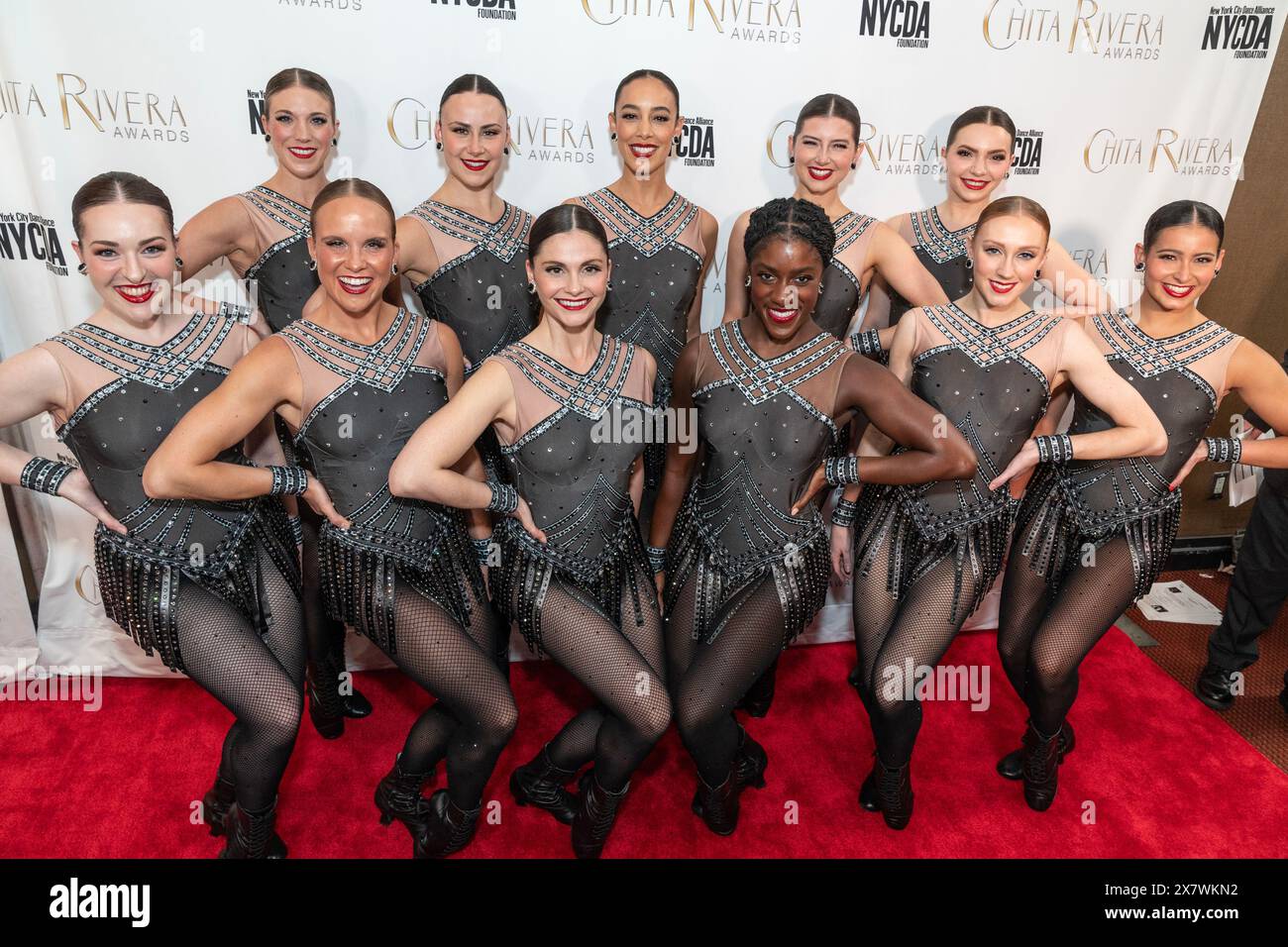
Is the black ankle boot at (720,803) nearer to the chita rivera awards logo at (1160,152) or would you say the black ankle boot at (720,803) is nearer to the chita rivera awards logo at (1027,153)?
the chita rivera awards logo at (1027,153)

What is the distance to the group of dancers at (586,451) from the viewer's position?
2.47 metres

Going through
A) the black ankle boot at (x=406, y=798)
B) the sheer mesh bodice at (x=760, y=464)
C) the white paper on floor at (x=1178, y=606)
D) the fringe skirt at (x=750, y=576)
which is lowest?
the white paper on floor at (x=1178, y=606)

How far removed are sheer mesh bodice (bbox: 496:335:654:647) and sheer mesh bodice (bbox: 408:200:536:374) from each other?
0.57 meters

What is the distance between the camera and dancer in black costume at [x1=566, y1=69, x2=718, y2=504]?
3.10 metres

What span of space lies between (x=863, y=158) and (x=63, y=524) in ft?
11.9

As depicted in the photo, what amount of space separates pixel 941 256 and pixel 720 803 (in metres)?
2.18

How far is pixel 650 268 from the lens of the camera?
3.18 meters

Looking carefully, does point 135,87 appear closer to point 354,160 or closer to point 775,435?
point 354,160

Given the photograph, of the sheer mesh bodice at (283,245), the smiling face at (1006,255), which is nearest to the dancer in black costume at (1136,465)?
the smiling face at (1006,255)

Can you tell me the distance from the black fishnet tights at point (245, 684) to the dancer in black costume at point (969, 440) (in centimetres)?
179

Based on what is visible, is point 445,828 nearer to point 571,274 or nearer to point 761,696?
point 761,696

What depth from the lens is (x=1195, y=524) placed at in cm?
481

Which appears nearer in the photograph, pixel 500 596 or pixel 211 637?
pixel 211 637
